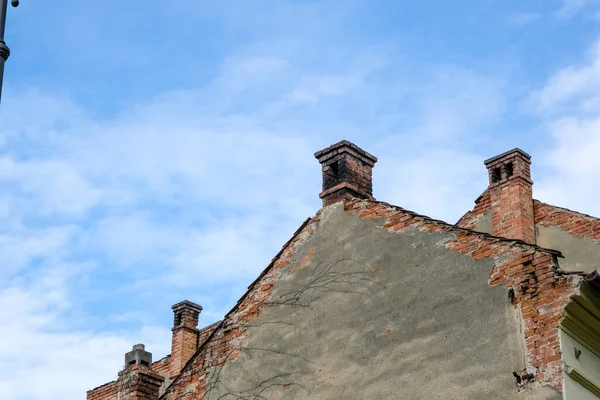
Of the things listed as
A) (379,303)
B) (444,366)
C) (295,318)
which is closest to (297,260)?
(295,318)

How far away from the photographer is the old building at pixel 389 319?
12.9m

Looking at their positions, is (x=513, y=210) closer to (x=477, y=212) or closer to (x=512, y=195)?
(x=512, y=195)

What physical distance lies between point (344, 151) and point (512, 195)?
5710mm

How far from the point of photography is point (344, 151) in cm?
1695

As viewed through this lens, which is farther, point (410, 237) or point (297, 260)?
point (297, 260)

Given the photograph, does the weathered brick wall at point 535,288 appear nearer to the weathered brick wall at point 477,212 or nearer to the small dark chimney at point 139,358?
the small dark chimney at point 139,358

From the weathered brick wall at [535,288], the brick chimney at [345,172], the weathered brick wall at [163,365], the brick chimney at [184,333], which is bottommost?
the weathered brick wall at [535,288]

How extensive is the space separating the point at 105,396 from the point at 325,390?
5.03 meters

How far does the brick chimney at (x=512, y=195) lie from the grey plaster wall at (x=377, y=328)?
6.00 m

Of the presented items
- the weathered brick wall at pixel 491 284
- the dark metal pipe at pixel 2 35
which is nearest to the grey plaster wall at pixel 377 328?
the weathered brick wall at pixel 491 284

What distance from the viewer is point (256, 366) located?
625 inches

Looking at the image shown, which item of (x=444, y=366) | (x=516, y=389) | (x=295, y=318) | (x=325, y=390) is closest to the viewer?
(x=516, y=389)

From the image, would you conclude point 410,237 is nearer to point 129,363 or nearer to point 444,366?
point 444,366

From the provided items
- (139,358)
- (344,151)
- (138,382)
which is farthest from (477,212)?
(138,382)
